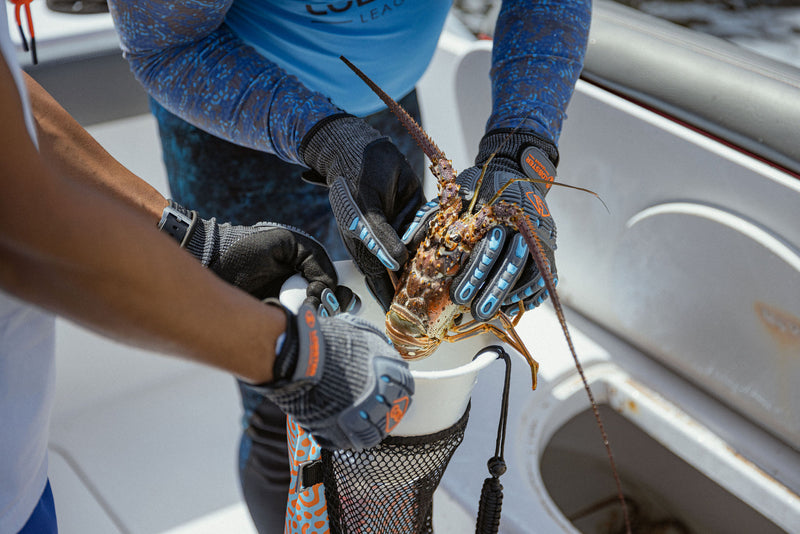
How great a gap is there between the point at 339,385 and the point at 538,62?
0.90 metres

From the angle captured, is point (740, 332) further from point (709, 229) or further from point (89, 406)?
point (89, 406)

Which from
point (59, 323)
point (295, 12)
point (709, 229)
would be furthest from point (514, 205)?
point (59, 323)

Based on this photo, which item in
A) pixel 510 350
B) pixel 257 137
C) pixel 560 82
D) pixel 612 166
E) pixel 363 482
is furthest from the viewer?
pixel 510 350

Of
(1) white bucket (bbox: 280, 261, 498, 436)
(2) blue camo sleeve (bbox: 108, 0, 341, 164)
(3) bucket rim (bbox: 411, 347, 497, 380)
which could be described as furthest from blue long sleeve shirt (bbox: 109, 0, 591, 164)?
(3) bucket rim (bbox: 411, 347, 497, 380)

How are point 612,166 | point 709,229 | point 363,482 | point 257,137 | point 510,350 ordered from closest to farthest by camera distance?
point 363,482 < point 257,137 < point 709,229 < point 612,166 < point 510,350

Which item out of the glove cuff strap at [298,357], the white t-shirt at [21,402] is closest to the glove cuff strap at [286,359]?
the glove cuff strap at [298,357]

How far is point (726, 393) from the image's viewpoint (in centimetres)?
176

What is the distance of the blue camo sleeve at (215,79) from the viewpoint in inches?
46.8

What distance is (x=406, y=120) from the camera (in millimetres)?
1048

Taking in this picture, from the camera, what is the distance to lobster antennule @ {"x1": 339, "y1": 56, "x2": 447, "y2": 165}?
1.03m

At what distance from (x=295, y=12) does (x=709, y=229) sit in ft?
3.57

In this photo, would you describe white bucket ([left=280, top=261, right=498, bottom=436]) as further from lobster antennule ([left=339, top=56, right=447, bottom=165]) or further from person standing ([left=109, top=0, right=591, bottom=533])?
lobster antennule ([left=339, top=56, right=447, bottom=165])

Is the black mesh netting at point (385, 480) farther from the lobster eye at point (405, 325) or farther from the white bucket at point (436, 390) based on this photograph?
the lobster eye at point (405, 325)

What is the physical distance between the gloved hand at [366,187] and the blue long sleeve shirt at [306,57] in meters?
0.06
